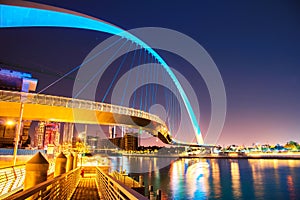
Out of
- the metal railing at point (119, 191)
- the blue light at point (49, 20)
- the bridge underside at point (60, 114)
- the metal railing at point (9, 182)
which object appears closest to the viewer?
the metal railing at point (119, 191)

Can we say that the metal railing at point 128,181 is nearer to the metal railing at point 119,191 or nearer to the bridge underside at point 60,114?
the bridge underside at point 60,114

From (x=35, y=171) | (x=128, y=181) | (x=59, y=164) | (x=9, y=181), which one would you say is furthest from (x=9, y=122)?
(x=35, y=171)

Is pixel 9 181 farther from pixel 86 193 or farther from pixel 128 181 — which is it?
pixel 128 181

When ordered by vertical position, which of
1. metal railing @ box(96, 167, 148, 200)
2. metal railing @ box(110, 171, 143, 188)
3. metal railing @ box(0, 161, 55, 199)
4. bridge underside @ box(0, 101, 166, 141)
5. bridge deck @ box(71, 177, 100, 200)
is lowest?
metal railing @ box(110, 171, 143, 188)

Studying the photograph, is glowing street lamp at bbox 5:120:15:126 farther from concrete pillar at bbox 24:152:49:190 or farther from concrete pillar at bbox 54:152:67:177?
concrete pillar at bbox 24:152:49:190

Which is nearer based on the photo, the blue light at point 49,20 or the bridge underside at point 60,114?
the blue light at point 49,20

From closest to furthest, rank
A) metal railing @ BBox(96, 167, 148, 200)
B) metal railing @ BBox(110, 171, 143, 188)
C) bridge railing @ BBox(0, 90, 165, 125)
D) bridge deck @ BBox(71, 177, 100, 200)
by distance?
metal railing @ BBox(96, 167, 148, 200), bridge deck @ BBox(71, 177, 100, 200), metal railing @ BBox(110, 171, 143, 188), bridge railing @ BBox(0, 90, 165, 125)

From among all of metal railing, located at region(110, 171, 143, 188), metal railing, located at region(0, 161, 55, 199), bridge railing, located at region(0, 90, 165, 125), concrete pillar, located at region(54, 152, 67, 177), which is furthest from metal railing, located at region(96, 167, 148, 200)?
bridge railing, located at region(0, 90, 165, 125)

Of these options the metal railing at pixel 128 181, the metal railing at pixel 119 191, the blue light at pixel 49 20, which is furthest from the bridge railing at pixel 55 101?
the metal railing at pixel 119 191

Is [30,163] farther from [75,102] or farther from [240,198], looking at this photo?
[240,198]

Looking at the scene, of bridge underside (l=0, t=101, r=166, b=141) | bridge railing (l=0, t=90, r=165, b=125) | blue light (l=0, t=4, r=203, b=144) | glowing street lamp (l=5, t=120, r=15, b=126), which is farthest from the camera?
glowing street lamp (l=5, t=120, r=15, b=126)

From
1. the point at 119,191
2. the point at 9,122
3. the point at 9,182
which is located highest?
the point at 9,122

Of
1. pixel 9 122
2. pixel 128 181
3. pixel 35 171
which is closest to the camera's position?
pixel 35 171

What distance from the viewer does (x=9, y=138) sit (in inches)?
1416
